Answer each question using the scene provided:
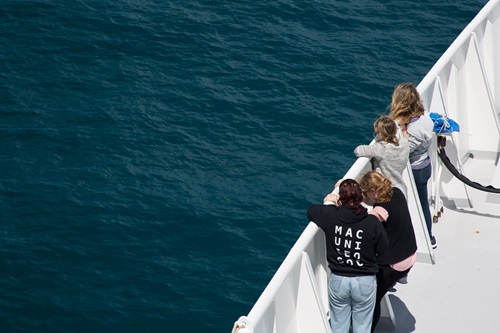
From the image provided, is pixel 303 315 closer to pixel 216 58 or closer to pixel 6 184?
pixel 6 184

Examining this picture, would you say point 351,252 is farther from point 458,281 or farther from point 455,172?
point 455,172

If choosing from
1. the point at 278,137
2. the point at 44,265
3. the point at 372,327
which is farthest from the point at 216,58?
the point at 372,327

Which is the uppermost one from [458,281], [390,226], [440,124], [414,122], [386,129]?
[386,129]

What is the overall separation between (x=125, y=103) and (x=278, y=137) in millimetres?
5146

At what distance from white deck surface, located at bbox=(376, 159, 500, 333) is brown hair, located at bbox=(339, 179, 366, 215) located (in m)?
1.80

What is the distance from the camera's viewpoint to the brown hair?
7328 millimetres

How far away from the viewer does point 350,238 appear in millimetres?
7406

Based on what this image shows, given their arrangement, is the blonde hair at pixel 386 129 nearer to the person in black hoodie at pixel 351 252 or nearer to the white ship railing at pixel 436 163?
the white ship railing at pixel 436 163

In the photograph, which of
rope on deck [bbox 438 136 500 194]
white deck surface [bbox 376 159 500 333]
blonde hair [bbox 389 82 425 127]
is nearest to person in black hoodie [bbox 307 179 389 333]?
white deck surface [bbox 376 159 500 333]

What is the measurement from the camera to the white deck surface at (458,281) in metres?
8.74

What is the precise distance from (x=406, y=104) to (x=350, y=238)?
2191 millimetres

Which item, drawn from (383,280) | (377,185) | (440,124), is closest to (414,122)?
(440,124)

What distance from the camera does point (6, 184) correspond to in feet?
80.8

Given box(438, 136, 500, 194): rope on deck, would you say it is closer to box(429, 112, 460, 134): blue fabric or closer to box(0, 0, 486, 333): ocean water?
box(429, 112, 460, 134): blue fabric
